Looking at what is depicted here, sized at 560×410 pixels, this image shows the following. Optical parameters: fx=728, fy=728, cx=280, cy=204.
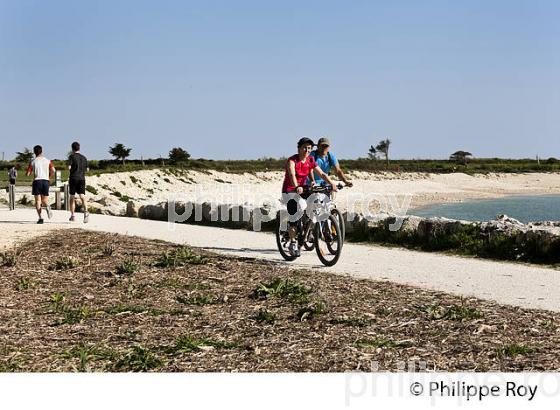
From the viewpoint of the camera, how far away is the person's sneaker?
12.0 metres

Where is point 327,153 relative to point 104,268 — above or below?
above

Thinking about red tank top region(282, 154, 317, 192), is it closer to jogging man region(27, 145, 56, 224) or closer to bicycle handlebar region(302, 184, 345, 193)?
bicycle handlebar region(302, 184, 345, 193)

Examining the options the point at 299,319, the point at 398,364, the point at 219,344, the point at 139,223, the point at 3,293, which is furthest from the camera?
the point at 139,223

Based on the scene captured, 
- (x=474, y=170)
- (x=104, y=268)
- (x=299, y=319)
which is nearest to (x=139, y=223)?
(x=104, y=268)

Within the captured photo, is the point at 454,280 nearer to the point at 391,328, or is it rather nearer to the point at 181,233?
the point at 391,328

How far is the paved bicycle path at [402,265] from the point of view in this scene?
9326 millimetres

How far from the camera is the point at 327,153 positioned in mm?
12398

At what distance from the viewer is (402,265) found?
1178 cm

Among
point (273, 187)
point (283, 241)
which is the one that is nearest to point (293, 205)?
point (283, 241)

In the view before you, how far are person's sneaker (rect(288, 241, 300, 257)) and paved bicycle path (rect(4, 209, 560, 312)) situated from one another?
16cm

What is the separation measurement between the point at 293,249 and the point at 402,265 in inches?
70.4

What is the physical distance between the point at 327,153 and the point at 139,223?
→ 857 cm

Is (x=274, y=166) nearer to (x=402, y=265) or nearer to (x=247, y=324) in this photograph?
(x=402, y=265)

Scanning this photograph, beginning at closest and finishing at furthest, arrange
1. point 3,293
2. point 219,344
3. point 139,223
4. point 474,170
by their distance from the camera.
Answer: point 219,344 < point 3,293 < point 139,223 < point 474,170
